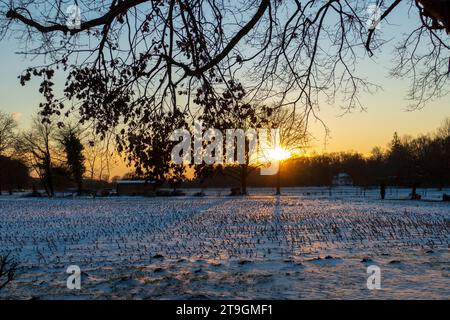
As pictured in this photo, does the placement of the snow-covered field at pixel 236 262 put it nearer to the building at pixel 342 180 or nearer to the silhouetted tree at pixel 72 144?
the silhouetted tree at pixel 72 144

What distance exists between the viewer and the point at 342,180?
397ft

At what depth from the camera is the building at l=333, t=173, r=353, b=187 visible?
389 ft

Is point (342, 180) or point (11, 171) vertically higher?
point (11, 171)

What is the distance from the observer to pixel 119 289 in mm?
7422

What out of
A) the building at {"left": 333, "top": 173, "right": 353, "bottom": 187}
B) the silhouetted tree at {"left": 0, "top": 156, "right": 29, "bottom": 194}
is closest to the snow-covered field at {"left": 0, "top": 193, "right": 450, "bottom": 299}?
the silhouetted tree at {"left": 0, "top": 156, "right": 29, "bottom": 194}

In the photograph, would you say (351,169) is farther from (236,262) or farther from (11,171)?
(236,262)

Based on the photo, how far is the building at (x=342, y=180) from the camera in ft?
389

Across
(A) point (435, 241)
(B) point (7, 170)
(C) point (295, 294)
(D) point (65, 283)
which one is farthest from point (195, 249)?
(B) point (7, 170)

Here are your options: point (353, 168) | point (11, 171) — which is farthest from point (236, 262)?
point (353, 168)

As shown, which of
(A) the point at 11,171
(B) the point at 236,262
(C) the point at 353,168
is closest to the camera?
(B) the point at 236,262

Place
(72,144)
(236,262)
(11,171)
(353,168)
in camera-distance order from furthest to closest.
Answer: (353,168)
(11,171)
(236,262)
(72,144)

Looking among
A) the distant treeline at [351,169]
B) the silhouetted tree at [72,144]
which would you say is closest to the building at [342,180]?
the distant treeline at [351,169]
